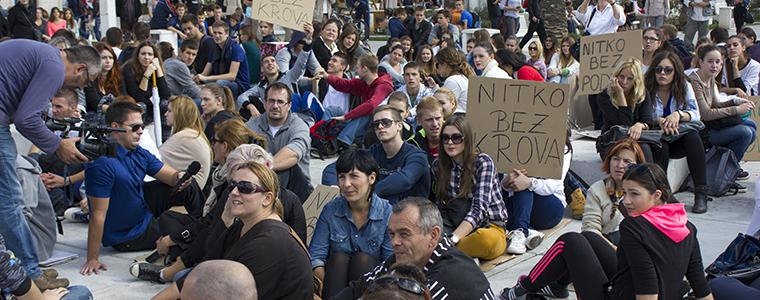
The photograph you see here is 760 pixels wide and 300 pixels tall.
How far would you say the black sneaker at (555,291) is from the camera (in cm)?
617

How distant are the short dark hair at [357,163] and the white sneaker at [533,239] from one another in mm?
1706

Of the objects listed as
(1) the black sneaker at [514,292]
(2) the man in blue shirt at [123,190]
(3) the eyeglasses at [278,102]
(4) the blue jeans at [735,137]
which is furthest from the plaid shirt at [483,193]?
(4) the blue jeans at [735,137]

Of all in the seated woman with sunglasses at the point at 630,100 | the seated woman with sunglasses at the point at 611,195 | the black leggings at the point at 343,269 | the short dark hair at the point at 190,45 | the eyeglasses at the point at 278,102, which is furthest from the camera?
the short dark hair at the point at 190,45

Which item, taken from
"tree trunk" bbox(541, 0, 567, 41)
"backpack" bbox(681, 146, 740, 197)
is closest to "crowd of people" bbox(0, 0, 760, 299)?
"backpack" bbox(681, 146, 740, 197)

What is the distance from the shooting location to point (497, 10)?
938 inches

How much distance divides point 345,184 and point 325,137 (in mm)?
4729

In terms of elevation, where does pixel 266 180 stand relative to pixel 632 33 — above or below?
below

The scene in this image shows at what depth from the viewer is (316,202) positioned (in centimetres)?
690

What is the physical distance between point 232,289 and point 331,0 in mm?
20929

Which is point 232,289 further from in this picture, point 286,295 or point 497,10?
point 497,10

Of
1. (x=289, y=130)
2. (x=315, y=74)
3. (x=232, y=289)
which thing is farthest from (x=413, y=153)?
(x=315, y=74)

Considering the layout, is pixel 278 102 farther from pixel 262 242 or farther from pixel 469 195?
pixel 262 242

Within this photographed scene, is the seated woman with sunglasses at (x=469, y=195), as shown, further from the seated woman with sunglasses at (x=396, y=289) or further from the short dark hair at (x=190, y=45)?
the short dark hair at (x=190, y=45)

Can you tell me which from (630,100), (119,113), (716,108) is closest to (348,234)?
(119,113)
